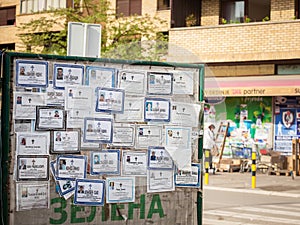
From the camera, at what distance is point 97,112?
561cm

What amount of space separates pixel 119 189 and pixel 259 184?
1323cm

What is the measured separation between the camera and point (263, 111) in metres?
23.6

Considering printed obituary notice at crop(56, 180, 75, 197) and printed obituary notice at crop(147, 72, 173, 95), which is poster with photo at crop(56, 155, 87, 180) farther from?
printed obituary notice at crop(147, 72, 173, 95)

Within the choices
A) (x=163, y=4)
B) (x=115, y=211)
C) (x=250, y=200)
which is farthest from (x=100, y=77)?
(x=163, y=4)

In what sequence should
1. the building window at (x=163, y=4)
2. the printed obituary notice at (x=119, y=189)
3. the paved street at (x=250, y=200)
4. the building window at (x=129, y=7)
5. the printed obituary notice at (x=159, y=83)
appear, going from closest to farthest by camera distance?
the printed obituary notice at (x=119, y=189), the printed obituary notice at (x=159, y=83), the paved street at (x=250, y=200), the building window at (x=163, y=4), the building window at (x=129, y=7)

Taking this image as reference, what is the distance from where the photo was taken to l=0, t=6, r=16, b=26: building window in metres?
38.4

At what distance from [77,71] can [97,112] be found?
1.36 ft

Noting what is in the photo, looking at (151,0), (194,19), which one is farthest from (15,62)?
(151,0)

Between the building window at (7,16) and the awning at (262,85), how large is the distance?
61.4 ft

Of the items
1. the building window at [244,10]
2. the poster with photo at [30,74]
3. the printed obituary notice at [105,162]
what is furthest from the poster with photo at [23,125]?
the building window at [244,10]

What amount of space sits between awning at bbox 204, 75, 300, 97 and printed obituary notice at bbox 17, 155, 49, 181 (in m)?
16.4

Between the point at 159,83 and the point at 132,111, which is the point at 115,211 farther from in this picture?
the point at 159,83

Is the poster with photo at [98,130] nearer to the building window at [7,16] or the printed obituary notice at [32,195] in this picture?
the printed obituary notice at [32,195]

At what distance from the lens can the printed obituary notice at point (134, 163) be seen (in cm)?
570
